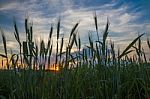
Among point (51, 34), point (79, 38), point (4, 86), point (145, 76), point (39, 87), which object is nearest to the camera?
point (39, 87)

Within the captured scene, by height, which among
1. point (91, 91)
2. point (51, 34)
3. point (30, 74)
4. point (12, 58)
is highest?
point (51, 34)

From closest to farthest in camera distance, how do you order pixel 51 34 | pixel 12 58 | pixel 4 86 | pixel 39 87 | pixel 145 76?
pixel 39 87, pixel 51 34, pixel 12 58, pixel 145 76, pixel 4 86

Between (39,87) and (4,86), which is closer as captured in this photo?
(39,87)

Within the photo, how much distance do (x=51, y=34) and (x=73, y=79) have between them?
1.87 feet

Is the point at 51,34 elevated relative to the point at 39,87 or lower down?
elevated

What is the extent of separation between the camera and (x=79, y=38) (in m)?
3.75

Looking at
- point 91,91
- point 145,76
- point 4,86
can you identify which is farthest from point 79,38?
point 4,86

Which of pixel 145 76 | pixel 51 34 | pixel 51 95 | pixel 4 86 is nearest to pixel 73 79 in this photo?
pixel 51 95

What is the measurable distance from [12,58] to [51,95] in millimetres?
869

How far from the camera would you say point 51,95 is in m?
2.68

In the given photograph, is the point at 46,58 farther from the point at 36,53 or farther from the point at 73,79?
the point at 73,79

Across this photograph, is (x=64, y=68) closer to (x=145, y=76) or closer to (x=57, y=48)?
(x=57, y=48)

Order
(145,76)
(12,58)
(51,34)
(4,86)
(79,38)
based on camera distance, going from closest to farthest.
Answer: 1. (51,34)
2. (12,58)
3. (145,76)
4. (79,38)
5. (4,86)

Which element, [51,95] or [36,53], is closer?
[51,95]
